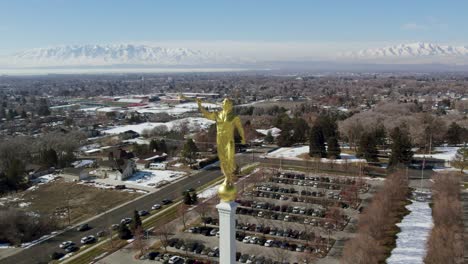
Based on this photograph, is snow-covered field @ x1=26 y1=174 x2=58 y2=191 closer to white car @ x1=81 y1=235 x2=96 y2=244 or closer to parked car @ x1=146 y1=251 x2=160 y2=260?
white car @ x1=81 y1=235 x2=96 y2=244

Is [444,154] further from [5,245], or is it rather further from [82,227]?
[5,245]

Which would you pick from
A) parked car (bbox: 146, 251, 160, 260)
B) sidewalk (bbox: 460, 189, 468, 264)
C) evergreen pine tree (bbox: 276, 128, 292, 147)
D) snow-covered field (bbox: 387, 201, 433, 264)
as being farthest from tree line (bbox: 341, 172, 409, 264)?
evergreen pine tree (bbox: 276, 128, 292, 147)

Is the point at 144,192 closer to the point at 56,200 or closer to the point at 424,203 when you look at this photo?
the point at 56,200

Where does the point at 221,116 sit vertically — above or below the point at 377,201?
above

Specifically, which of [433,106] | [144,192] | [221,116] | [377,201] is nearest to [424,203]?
[377,201]

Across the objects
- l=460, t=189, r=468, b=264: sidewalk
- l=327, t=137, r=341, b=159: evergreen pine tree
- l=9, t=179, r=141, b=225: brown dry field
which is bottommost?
l=9, t=179, r=141, b=225: brown dry field

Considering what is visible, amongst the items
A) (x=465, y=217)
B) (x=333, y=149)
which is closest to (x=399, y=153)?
(x=333, y=149)
